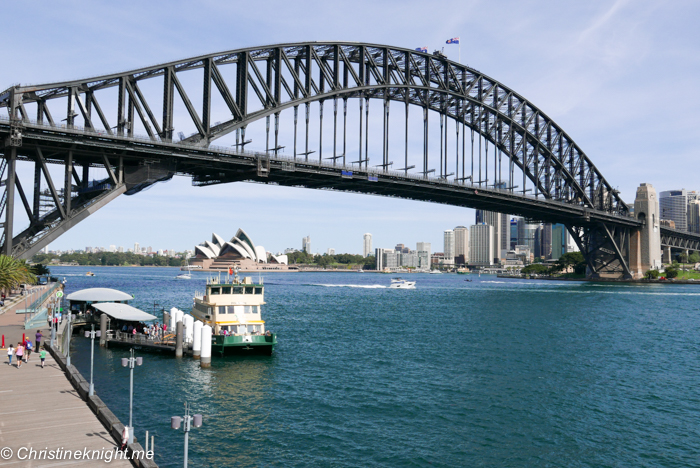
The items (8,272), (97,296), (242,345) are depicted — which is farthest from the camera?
(97,296)

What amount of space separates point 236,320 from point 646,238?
127 meters

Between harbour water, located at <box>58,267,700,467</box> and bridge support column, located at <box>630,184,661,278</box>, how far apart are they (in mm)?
95073

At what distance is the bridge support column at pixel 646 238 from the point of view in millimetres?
134750

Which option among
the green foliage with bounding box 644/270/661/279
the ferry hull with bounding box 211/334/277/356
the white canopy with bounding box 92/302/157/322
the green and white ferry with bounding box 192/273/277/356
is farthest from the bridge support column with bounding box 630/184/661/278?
the white canopy with bounding box 92/302/157/322

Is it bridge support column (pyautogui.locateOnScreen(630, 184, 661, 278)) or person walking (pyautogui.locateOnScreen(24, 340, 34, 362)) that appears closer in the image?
person walking (pyautogui.locateOnScreen(24, 340, 34, 362))

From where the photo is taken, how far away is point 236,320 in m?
38.3

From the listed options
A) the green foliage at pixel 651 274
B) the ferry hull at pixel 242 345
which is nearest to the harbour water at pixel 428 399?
the ferry hull at pixel 242 345

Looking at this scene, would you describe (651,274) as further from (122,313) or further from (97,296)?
(122,313)

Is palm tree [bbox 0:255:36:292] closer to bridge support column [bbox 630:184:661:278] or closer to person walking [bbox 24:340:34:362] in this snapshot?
person walking [bbox 24:340:34:362]

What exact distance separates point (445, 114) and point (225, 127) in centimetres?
5041

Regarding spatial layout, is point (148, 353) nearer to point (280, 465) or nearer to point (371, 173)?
point (280, 465)

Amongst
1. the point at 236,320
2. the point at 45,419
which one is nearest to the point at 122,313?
the point at 236,320

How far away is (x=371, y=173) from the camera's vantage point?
255 feet

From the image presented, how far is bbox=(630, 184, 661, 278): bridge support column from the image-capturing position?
442ft
